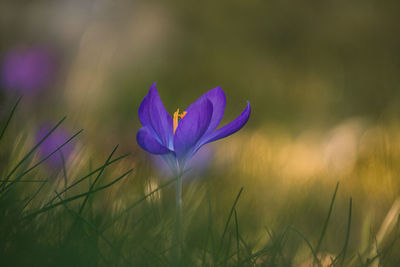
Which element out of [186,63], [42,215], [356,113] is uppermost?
[42,215]

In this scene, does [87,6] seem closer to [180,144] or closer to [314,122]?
[314,122]

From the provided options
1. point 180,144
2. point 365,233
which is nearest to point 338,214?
point 365,233

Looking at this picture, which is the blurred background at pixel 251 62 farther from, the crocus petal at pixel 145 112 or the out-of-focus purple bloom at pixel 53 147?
the crocus petal at pixel 145 112

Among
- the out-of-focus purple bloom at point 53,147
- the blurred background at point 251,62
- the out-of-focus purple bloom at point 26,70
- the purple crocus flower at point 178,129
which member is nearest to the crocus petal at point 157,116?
the purple crocus flower at point 178,129

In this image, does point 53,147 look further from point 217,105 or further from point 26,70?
point 26,70

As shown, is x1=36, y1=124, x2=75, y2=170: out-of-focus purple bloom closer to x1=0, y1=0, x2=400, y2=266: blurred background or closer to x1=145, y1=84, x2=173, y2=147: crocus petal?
x1=145, y1=84, x2=173, y2=147: crocus petal

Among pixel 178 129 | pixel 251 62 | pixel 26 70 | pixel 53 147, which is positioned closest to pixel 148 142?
pixel 178 129
